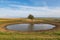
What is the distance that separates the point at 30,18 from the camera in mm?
84438

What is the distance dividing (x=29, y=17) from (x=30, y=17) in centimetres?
77

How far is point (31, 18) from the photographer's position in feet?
274

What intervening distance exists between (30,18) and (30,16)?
2240mm

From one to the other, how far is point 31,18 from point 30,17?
0.99m

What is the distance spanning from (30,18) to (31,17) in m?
1.58

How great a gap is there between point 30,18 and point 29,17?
120cm

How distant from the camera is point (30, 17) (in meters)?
83.2

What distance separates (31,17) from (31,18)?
0.80 meters

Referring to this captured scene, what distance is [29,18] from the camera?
279 ft

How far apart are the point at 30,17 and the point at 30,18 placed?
1.39 meters

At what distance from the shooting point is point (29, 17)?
8362cm

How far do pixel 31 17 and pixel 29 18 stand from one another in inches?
98.2
